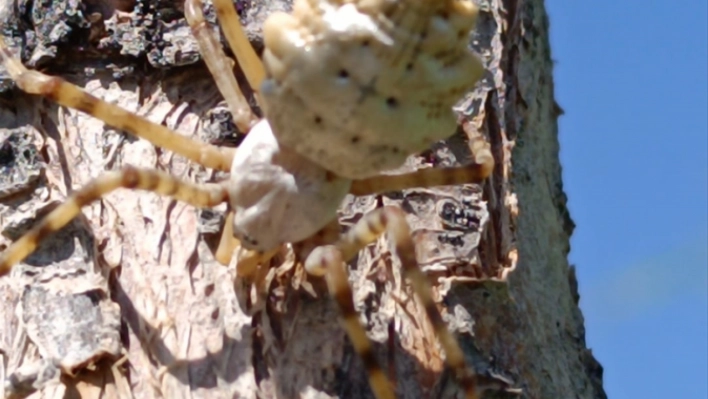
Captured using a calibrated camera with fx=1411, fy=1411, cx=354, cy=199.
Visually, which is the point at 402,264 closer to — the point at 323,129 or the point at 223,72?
the point at 323,129

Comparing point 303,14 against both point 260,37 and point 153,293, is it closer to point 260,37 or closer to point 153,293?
point 260,37

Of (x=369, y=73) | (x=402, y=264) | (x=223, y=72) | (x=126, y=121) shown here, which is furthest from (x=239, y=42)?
(x=402, y=264)

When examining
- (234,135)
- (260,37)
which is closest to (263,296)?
(234,135)

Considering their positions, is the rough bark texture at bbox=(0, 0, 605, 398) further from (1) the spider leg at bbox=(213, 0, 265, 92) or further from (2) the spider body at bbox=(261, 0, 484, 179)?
(2) the spider body at bbox=(261, 0, 484, 179)

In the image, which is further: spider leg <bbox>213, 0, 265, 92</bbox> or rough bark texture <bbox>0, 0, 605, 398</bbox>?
spider leg <bbox>213, 0, 265, 92</bbox>

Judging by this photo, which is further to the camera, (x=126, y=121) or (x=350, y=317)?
(x=126, y=121)

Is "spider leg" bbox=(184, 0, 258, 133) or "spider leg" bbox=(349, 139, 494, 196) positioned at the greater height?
"spider leg" bbox=(184, 0, 258, 133)

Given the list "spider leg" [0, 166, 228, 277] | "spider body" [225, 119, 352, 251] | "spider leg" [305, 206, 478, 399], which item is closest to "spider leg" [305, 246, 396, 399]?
"spider leg" [305, 206, 478, 399]
